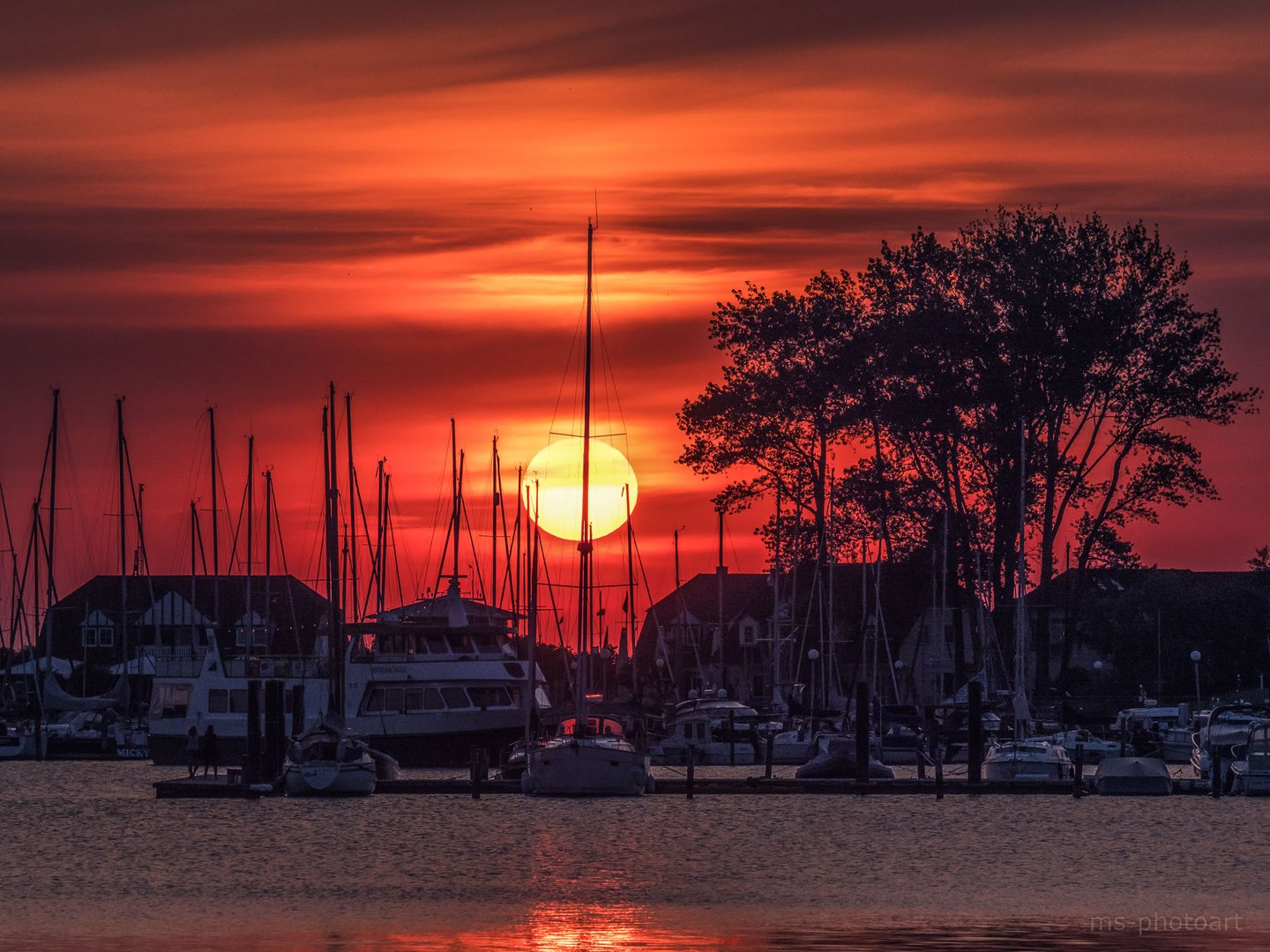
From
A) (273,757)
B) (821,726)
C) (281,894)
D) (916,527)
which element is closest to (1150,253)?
(916,527)

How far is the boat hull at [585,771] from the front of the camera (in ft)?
197

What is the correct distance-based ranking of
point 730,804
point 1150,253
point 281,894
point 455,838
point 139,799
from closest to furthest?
point 281,894 < point 455,838 < point 730,804 < point 139,799 < point 1150,253

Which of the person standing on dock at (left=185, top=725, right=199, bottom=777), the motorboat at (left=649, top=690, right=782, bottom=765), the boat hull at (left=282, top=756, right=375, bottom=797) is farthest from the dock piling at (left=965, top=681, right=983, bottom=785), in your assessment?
the person standing on dock at (left=185, top=725, right=199, bottom=777)

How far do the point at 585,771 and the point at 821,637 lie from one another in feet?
105

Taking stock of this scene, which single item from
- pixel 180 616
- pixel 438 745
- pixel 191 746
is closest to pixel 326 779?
pixel 438 745

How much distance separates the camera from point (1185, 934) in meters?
29.8

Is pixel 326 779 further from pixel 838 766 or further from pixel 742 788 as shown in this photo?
pixel 838 766

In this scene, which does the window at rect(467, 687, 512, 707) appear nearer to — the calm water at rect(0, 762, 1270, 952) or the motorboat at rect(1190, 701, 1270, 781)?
the calm water at rect(0, 762, 1270, 952)

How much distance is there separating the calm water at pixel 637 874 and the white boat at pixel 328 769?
769mm

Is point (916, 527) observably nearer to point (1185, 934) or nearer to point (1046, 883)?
point (1046, 883)

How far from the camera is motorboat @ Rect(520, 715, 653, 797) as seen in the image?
2359 inches

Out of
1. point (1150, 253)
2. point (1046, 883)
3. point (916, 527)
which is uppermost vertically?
point (1150, 253)

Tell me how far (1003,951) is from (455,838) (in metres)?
21.8

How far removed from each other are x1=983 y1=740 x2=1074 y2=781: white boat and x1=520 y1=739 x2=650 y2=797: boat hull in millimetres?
11357
